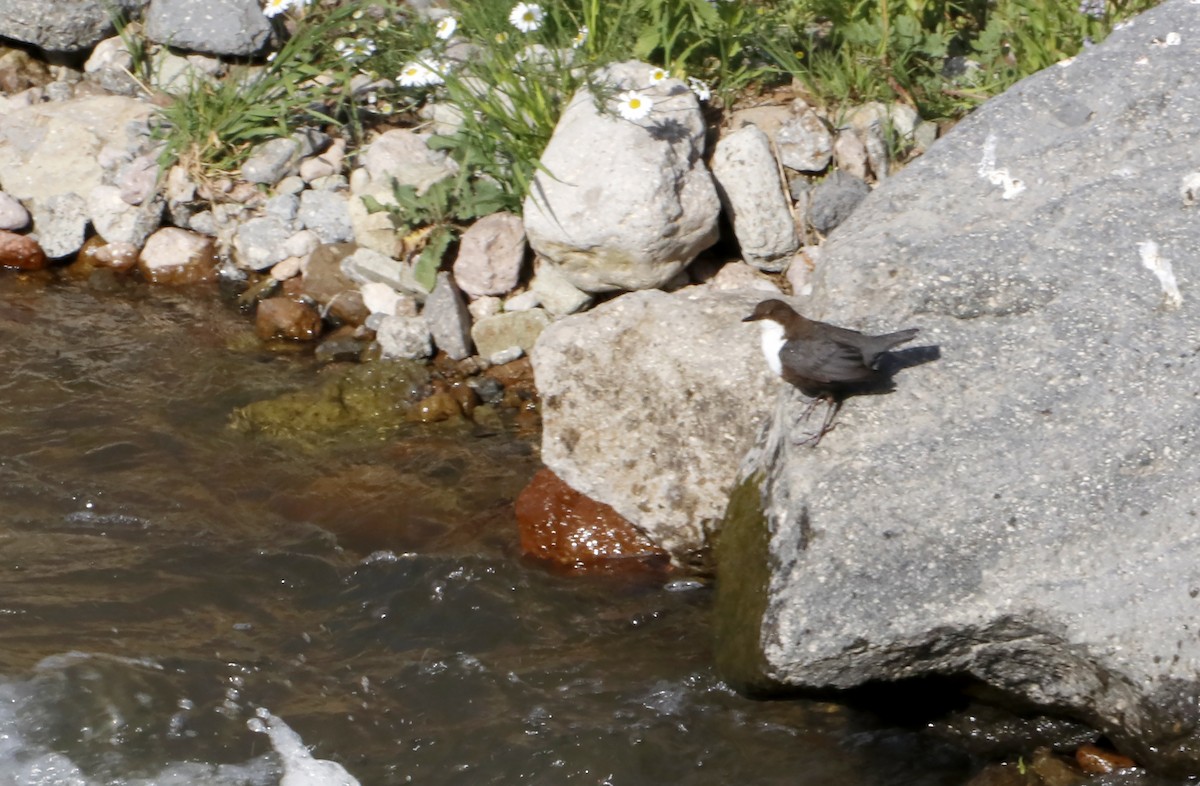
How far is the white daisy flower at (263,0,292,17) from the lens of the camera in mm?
6957

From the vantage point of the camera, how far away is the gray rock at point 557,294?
231 inches

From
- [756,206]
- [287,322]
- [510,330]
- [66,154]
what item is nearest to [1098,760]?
[756,206]

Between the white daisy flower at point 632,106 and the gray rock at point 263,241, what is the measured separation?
2.11 meters

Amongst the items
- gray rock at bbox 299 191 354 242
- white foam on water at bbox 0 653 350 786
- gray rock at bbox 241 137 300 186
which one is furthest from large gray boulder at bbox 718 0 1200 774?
gray rock at bbox 241 137 300 186

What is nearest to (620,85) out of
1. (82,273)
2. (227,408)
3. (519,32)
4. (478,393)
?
(519,32)

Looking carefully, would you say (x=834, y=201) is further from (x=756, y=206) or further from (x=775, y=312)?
(x=775, y=312)

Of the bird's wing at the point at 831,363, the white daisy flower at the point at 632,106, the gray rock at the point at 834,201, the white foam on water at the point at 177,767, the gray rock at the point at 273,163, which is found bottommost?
the white foam on water at the point at 177,767

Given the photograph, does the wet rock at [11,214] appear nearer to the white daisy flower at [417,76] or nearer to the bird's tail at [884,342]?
the white daisy flower at [417,76]

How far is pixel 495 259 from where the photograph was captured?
6059mm

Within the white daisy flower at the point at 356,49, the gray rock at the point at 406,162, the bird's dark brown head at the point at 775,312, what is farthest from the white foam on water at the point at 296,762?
the white daisy flower at the point at 356,49

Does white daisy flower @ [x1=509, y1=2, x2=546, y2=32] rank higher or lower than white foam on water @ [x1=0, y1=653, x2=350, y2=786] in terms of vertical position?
higher

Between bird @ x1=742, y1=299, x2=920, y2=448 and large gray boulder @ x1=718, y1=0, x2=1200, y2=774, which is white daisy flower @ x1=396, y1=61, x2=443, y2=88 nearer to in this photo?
large gray boulder @ x1=718, y1=0, x2=1200, y2=774

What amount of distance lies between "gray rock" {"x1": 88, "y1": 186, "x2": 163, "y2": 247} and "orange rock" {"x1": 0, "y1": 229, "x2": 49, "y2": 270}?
1.11 feet

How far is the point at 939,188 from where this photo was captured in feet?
14.3
